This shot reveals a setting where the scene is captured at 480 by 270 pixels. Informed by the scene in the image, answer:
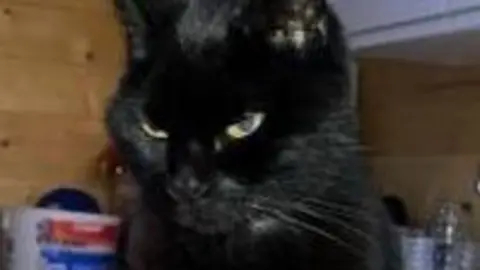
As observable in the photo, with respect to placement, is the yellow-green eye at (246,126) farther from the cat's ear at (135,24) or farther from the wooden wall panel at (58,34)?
the wooden wall panel at (58,34)

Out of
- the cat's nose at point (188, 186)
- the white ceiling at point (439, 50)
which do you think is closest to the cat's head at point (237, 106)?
the cat's nose at point (188, 186)

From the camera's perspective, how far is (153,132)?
42.2 inches

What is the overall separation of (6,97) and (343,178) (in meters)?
0.81

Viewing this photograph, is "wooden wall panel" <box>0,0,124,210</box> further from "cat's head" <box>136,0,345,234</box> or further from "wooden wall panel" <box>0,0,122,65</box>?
"cat's head" <box>136,0,345,234</box>

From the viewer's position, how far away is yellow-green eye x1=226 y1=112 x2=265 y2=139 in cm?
103

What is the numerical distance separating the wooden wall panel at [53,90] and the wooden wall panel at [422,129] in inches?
17.9

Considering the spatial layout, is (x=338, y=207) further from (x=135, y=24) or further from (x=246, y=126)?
(x=135, y=24)

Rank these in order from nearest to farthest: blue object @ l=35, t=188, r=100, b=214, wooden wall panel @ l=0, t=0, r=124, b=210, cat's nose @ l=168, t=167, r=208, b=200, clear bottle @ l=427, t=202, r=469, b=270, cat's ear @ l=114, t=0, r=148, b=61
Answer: cat's nose @ l=168, t=167, r=208, b=200 → cat's ear @ l=114, t=0, r=148, b=61 → clear bottle @ l=427, t=202, r=469, b=270 → blue object @ l=35, t=188, r=100, b=214 → wooden wall panel @ l=0, t=0, r=124, b=210

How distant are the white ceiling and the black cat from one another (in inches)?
9.8

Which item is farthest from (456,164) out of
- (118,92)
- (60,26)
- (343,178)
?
(60,26)

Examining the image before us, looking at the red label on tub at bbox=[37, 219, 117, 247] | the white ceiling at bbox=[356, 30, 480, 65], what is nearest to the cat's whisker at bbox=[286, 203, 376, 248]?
the white ceiling at bbox=[356, 30, 480, 65]

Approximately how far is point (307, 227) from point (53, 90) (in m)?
0.82

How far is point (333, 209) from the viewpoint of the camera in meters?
1.06

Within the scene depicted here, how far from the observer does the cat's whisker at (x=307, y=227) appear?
104 centimetres
